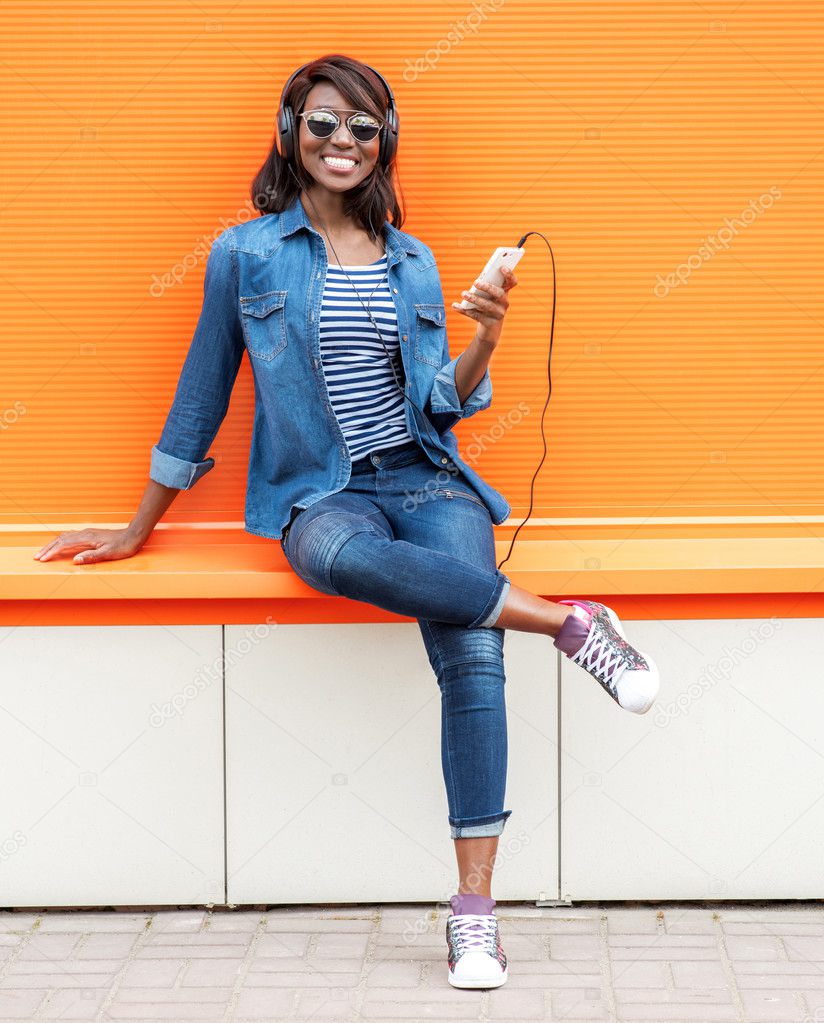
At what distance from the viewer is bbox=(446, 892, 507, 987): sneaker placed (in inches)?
98.5

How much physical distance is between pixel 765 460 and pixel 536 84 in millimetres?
1179

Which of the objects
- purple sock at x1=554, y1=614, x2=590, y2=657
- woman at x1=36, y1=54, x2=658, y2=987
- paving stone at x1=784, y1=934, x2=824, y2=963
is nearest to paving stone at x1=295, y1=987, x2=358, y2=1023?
woman at x1=36, y1=54, x2=658, y2=987

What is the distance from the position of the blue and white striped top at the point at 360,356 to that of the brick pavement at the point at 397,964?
1.17 m

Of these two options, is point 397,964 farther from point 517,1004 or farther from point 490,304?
point 490,304

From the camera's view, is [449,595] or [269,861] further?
[269,861]

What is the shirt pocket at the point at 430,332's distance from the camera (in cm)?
286

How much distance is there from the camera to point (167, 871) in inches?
113

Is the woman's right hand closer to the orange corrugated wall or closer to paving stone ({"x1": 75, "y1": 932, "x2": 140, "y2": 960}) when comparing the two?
the orange corrugated wall

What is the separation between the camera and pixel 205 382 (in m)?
2.85

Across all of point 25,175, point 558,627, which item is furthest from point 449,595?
point 25,175

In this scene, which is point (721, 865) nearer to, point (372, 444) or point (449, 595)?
point (449, 595)

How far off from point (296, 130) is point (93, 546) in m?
1.15

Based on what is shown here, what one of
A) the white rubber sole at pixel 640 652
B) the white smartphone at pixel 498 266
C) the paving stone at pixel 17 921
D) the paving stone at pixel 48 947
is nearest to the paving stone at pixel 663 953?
the white rubber sole at pixel 640 652

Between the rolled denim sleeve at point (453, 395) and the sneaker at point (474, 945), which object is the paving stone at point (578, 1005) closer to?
the sneaker at point (474, 945)
